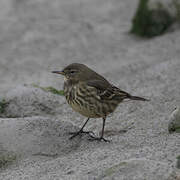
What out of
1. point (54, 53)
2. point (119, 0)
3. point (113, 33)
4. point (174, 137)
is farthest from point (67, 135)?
point (119, 0)

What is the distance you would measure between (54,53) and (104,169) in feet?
23.5

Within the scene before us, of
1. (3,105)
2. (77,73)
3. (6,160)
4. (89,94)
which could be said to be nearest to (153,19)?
(3,105)

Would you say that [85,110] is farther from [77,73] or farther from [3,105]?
[3,105]

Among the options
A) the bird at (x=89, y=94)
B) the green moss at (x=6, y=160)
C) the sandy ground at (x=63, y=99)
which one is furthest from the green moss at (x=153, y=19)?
the green moss at (x=6, y=160)

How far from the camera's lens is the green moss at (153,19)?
38.8 feet

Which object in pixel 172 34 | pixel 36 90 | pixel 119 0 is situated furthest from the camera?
pixel 119 0

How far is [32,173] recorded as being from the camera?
17.4ft

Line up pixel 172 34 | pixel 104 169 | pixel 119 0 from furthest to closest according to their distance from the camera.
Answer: pixel 119 0 → pixel 172 34 → pixel 104 169

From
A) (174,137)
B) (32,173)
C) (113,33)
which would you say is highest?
(113,33)

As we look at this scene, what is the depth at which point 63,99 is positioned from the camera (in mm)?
8469

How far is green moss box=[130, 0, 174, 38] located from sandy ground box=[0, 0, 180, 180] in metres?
0.39

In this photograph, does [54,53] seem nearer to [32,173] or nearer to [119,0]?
[119,0]

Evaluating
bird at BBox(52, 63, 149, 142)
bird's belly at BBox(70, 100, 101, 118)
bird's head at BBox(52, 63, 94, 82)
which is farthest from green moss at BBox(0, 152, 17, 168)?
bird's head at BBox(52, 63, 94, 82)

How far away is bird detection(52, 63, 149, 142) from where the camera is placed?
239 inches
